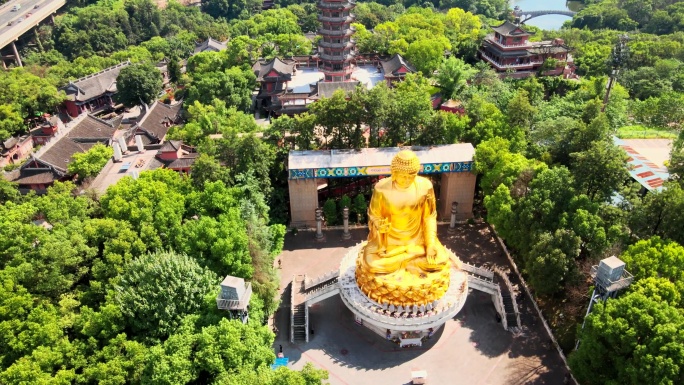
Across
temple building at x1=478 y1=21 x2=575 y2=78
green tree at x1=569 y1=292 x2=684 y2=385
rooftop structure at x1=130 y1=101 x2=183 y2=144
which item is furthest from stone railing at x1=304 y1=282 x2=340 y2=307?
temple building at x1=478 y1=21 x2=575 y2=78

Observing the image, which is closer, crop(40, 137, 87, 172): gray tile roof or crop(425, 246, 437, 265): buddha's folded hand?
crop(425, 246, 437, 265): buddha's folded hand

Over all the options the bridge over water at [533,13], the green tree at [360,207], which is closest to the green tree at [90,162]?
the green tree at [360,207]

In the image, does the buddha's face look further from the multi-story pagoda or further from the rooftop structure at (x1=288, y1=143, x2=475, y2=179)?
the multi-story pagoda

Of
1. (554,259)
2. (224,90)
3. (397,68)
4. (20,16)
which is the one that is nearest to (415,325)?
(554,259)

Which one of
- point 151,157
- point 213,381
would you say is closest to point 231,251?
point 213,381

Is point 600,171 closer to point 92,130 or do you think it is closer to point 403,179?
point 403,179

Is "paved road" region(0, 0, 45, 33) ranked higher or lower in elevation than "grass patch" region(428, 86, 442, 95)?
higher

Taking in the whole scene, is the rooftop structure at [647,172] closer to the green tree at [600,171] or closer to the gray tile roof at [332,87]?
the green tree at [600,171]

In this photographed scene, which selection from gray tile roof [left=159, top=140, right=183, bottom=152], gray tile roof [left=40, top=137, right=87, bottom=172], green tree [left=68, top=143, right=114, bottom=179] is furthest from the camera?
gray tile roof [left=40, top=137, right=87, bottom=172]

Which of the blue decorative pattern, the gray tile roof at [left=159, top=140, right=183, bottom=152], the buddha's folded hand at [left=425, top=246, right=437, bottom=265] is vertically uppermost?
the buddha's folded hand at [left=425, top=246, right=437, bottom=265]
